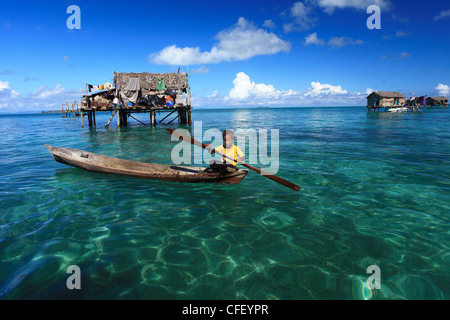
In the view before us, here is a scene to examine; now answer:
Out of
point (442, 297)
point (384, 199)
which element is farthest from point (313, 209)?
point (442, 297)

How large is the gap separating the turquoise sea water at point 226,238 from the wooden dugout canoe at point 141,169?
0.32m

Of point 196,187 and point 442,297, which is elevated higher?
point 196,187

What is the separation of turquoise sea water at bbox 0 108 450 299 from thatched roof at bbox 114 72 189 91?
20774 mm

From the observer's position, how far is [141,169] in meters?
7.94

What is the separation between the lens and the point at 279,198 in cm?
646

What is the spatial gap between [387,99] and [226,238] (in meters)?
61.8

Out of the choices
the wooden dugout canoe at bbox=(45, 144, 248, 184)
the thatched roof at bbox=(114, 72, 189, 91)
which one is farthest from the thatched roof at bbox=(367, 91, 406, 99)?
the wooden dugout canoe at bbox=(45, 144, 248, 184)

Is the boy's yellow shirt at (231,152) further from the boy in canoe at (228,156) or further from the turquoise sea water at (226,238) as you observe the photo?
the turquoise sea water at (226,238)

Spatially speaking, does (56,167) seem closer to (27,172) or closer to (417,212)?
(27,172)

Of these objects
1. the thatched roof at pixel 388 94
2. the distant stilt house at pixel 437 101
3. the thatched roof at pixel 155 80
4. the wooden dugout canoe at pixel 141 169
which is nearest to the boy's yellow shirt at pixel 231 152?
the wooden dugout canoe at pixel 141 169

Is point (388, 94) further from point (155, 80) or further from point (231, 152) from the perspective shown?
point (231, 152)

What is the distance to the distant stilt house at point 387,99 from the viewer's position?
52.2 meters
